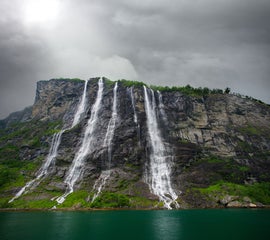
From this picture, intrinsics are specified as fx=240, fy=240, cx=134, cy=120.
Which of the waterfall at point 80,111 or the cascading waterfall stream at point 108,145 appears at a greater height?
the waterfall at point 80,111

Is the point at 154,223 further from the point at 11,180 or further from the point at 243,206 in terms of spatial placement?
the point at 11,180

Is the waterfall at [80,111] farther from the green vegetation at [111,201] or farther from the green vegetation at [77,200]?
the green vegetation at [111,201]

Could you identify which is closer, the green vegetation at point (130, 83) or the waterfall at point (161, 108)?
the waterfall at point (161, 108)

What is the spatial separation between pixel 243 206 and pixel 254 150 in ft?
84.3

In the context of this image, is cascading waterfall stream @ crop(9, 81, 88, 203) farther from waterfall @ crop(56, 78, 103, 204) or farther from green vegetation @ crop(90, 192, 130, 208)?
green vegetation @ crop(90, 192, 130, 208)

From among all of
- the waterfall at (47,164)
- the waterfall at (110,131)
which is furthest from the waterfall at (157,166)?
the waterfall at (47,164)

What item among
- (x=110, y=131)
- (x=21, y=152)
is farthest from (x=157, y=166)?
(x=21, y=152)

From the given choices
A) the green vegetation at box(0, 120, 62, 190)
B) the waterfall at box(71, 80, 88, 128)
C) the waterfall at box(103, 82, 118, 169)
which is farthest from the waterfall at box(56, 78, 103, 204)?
the green vegetation at box(0, 120, 62, 190)

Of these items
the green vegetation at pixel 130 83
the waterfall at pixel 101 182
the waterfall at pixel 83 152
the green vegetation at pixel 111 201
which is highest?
the green vegetation at pixel 130 83

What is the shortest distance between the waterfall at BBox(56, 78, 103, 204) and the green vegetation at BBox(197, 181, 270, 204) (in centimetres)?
3012

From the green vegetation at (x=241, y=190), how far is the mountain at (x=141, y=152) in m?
0.22

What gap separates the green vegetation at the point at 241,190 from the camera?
5012 cm

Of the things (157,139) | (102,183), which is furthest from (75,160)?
(157,139)

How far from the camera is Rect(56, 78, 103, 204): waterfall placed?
57716 millimetres
